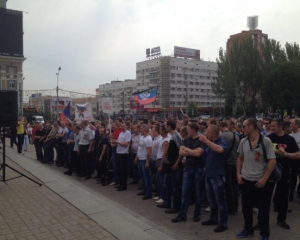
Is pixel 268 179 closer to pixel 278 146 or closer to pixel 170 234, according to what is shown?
pixel 278 146

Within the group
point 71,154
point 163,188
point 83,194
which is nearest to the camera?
point 163,188

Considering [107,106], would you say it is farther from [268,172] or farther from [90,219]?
[268,172]

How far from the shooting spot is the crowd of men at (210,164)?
4.80 meters

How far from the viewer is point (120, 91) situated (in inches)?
4820

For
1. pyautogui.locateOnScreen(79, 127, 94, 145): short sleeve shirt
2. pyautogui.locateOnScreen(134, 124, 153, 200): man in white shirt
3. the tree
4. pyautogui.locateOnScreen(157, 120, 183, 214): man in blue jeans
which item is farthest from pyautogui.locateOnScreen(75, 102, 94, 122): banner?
the tree

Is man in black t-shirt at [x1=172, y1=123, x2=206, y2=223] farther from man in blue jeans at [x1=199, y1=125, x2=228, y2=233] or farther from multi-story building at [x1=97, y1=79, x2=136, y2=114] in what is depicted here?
multi-story building at [x1=97, y1=79, x2=136, y2=114]

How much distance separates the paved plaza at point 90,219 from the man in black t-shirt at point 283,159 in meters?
0.34

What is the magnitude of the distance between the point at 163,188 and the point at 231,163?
5.64ft

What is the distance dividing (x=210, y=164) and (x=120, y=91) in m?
118

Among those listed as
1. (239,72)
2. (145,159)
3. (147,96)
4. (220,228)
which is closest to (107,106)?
(145,159)

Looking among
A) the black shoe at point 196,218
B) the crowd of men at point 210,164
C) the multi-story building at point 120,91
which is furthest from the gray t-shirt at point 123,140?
the multi-story building at point 120,91

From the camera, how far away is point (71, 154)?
1147cm

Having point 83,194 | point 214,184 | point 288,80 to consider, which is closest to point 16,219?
point 83,194

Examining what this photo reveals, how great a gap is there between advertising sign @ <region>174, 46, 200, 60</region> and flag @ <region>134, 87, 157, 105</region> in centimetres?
7162
